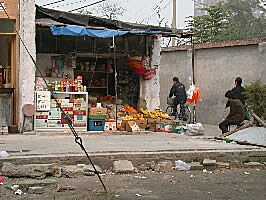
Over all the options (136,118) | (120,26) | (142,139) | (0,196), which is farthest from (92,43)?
(0,196)

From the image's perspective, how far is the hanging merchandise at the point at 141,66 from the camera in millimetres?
16266

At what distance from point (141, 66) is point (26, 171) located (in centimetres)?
859

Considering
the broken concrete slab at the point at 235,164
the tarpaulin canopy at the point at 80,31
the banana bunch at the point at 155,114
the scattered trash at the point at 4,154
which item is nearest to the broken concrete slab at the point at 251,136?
the broken concrete slab at the point at 235,164

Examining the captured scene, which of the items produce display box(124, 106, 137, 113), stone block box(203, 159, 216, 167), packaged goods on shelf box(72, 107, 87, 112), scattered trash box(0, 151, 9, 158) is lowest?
stone block box(203, 159, 216, 167)

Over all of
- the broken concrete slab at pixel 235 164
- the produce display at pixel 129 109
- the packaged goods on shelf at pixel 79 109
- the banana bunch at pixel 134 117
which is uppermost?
the packaged goods on shelf at pixel 79 109

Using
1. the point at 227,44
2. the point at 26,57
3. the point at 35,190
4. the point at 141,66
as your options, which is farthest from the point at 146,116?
the point at 35,190

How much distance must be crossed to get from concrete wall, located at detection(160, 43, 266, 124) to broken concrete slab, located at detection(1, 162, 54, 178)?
11322mm

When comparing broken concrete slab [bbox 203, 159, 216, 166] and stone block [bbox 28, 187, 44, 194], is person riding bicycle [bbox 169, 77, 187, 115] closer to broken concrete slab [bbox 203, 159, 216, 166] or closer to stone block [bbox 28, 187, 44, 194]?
broken concrete slab [bbox 203, 159, 216, 166]

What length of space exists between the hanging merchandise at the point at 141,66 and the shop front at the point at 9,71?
419 cm

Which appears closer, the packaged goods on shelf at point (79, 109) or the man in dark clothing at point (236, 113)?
the man in dark clothing at point (236, 113)

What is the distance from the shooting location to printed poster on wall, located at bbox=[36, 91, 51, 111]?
13388mm

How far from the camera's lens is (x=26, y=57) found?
13.2 meters

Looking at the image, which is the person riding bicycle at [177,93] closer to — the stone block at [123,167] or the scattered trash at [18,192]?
the stone block at [123,167]

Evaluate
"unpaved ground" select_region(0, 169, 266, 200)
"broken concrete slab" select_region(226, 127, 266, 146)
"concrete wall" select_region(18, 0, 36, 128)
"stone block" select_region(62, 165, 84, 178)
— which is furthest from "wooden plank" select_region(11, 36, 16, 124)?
"broken concrete slab" select_region(226, 127, 266, 146)
